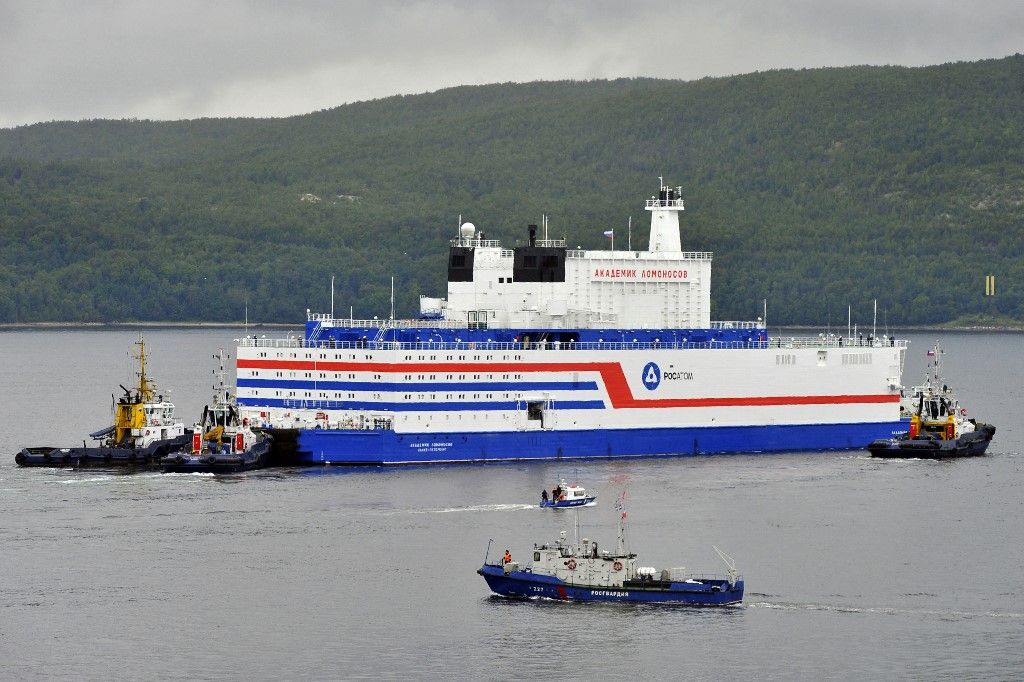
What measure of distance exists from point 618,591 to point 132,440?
118 feet

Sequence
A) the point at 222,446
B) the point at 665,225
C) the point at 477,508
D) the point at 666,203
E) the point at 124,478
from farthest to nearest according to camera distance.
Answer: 1. the point at 666,203
2. the point at 665,225
3. the point at 222,446
4. the point at 124,478
5. the point at 477,508

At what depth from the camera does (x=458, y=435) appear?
273ft

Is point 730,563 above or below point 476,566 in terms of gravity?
above

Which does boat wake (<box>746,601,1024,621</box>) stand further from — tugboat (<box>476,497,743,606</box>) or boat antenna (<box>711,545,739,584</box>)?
tugboat (<box>476,497,743,606</box>)

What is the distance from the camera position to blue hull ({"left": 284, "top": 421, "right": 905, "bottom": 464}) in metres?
82.1

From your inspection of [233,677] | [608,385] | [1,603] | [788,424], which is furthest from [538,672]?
[788,424]

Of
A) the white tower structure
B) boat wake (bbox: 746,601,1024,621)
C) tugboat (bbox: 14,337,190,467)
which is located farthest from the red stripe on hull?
boat wake (bbox: 746,601,1024,621)

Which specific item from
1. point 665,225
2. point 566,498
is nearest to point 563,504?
point 566,498

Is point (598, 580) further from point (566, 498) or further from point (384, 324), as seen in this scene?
point (384, 324)

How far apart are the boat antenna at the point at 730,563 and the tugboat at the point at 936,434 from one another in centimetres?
2712

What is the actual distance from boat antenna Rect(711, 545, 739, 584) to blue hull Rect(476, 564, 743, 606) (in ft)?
1.08

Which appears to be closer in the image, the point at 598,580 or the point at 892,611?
the point at 892,611

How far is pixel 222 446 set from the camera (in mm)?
81875

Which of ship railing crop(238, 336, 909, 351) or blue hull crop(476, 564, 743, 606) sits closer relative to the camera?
blue hull crop(476, 564, 743, 606)
